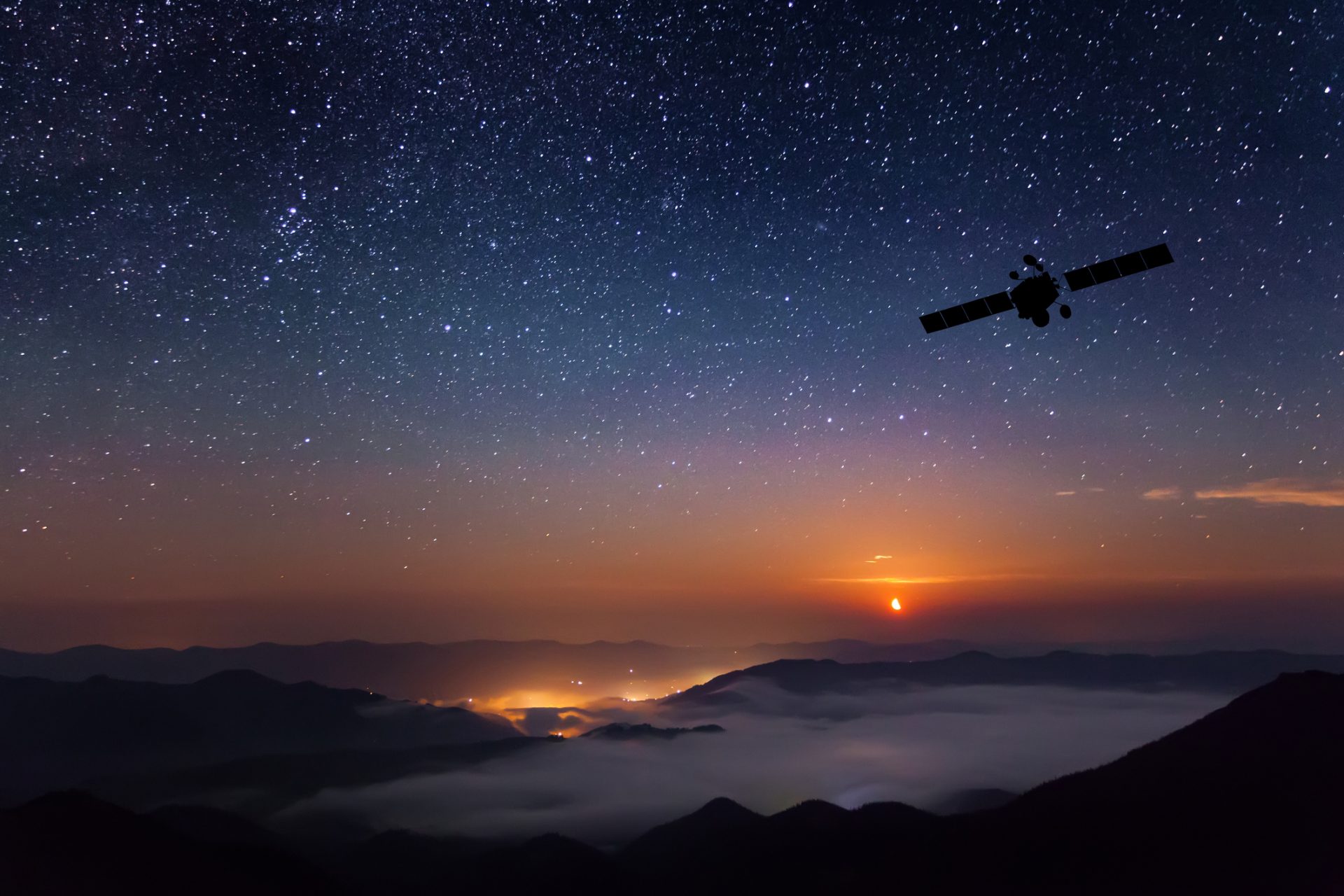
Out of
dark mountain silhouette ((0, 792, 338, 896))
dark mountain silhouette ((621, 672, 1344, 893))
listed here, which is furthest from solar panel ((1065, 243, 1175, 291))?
dark mountain silhouette ((0, 792, 338, 896))

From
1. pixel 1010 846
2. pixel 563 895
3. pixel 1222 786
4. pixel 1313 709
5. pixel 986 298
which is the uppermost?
pixel 986 298

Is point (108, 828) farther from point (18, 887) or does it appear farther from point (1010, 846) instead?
point (1010, 846)

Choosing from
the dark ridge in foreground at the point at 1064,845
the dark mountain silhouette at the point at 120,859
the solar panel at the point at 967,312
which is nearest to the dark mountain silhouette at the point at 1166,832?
the dark ridge in foreground at the point at 1064,845

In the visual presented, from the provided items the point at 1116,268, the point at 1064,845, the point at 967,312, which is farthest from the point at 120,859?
the point at 1116,268

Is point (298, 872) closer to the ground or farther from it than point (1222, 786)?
closer to the ground

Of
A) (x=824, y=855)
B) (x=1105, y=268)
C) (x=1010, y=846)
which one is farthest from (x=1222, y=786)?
(x=1105, y=268)

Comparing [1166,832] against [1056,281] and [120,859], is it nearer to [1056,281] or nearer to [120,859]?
[1056,281]
